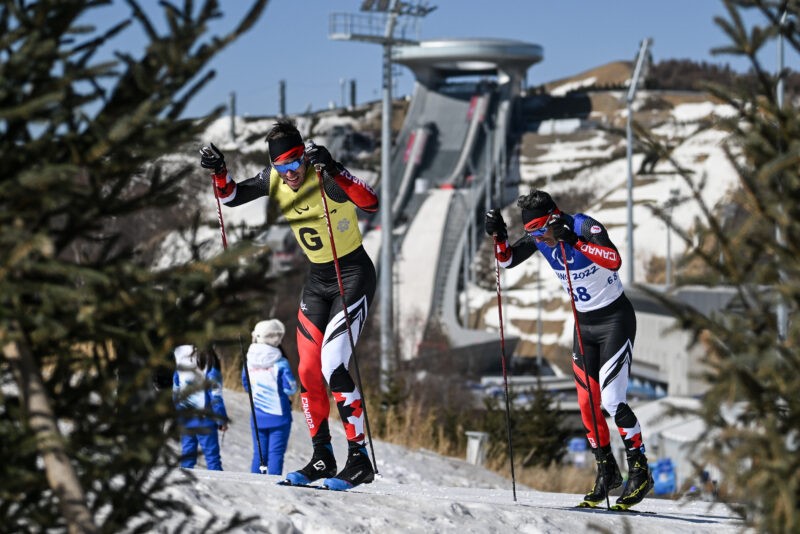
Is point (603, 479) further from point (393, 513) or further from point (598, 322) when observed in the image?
point (393, 513)

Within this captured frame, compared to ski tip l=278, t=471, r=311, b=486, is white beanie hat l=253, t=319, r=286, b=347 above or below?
above

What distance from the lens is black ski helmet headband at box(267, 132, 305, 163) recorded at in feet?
24.9

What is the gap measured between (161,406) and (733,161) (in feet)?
6.43

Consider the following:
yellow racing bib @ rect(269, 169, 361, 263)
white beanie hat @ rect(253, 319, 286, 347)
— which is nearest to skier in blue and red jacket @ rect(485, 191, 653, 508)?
yellow racing bib @ rect(269, 169, 361, 263)

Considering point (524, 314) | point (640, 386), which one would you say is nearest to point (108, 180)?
point (640, 386)

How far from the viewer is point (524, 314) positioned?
253ft

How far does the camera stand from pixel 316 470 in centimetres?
788

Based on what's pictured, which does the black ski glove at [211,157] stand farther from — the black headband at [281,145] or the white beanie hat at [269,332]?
the white beanie hat at [269,332]

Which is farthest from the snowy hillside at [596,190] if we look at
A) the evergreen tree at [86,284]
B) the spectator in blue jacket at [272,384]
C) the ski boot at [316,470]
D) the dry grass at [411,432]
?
the evergreen tree at [86,284]

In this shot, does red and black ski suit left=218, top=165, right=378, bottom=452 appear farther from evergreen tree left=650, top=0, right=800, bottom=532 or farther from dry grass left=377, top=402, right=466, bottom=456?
dry grass left=377, top=402, right=466, bottom=456

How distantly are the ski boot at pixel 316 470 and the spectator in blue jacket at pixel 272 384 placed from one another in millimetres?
1739

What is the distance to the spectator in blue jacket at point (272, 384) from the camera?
32.1ft

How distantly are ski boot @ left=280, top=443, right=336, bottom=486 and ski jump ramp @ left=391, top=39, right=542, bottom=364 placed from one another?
5099 cm

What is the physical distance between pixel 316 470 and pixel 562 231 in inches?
89.5
